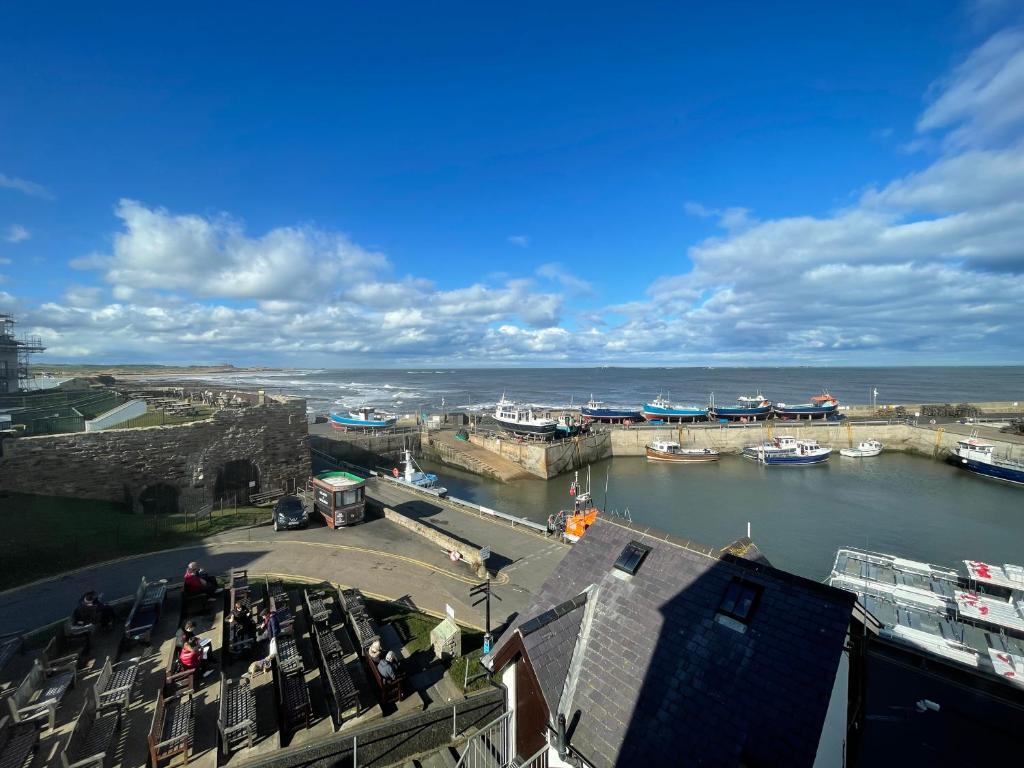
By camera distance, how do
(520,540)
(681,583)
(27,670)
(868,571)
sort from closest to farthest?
(681,583) < (27,670) < (868,571) < (520,540)

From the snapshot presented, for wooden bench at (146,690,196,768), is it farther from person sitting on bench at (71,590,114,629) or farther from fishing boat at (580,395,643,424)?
fishing boat at (580,395,643,424)

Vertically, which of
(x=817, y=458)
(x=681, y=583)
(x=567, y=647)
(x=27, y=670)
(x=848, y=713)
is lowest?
(x=817, y=458)

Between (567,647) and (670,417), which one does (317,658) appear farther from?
(670,417)

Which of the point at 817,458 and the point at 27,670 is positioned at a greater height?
the point at 27,670

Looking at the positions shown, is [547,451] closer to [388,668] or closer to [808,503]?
[808,503]

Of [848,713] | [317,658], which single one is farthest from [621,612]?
[317,658]

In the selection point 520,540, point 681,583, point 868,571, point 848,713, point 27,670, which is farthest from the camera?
point 520,540

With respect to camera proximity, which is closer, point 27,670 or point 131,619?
point 27,670
